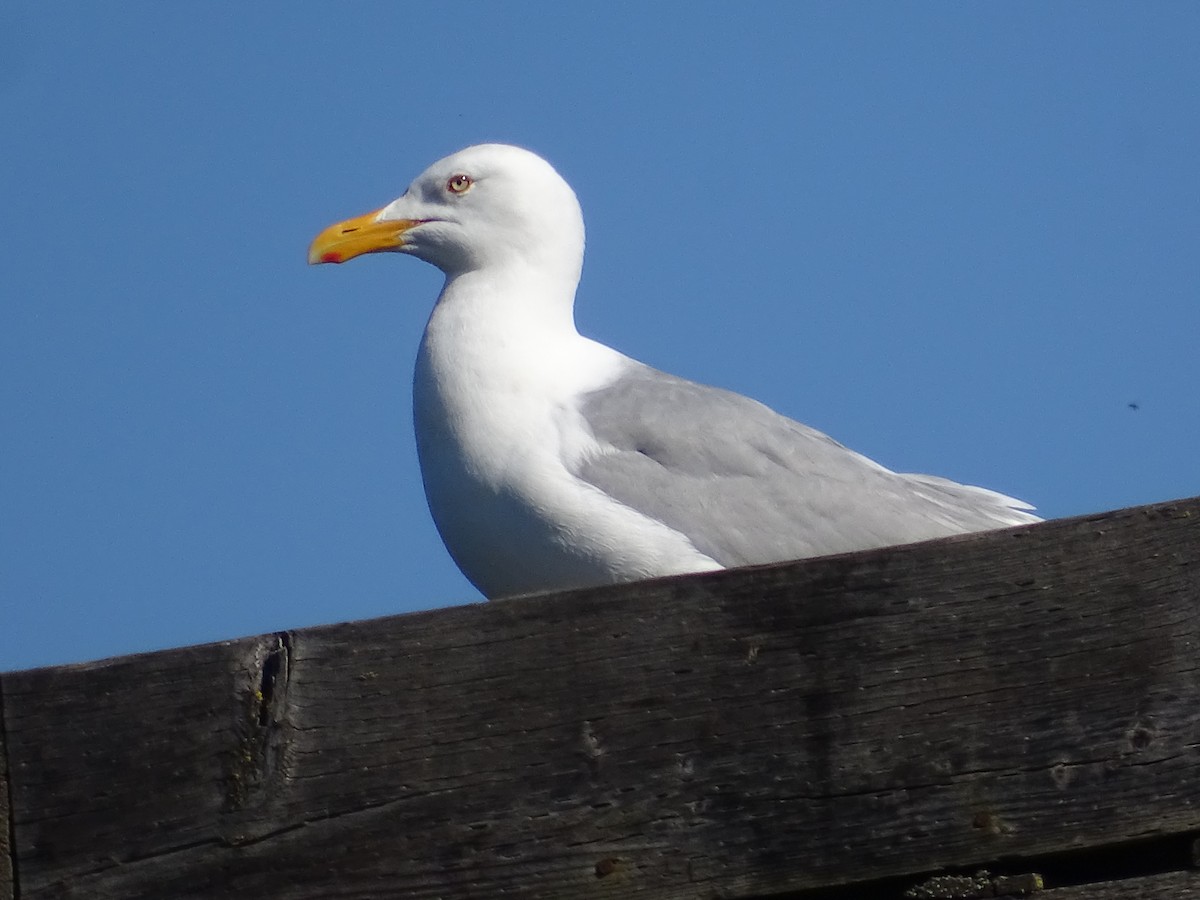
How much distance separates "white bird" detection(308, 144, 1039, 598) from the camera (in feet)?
13.6

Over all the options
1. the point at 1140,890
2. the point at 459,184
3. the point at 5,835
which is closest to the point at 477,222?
the point at 459,184

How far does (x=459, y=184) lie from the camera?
18.4ft

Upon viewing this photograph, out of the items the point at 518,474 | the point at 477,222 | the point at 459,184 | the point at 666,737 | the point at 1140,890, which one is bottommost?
the point at 1140,890

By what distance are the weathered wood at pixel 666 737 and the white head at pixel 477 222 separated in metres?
3.17

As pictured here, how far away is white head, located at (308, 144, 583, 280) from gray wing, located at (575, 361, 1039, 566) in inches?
29.5

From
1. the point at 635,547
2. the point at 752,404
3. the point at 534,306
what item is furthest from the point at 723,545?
the point at 534,306

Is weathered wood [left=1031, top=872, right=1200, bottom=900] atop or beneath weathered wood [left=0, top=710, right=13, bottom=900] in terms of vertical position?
beneath

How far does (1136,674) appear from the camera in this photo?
7.33 feet

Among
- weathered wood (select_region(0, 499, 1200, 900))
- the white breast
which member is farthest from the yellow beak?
weathered wood (select_region(0, 499, 1200, 900))

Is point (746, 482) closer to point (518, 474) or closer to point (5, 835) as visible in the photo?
point (518, 474)

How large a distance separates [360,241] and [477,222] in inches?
17.4

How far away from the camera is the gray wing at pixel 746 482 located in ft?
14.7

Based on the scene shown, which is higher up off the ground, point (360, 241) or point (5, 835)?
point (360, 241)

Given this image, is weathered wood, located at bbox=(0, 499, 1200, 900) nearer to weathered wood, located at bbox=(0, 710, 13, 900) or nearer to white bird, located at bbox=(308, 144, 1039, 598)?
weathered wood, located at bbox=(0, 710, 13, 900)
